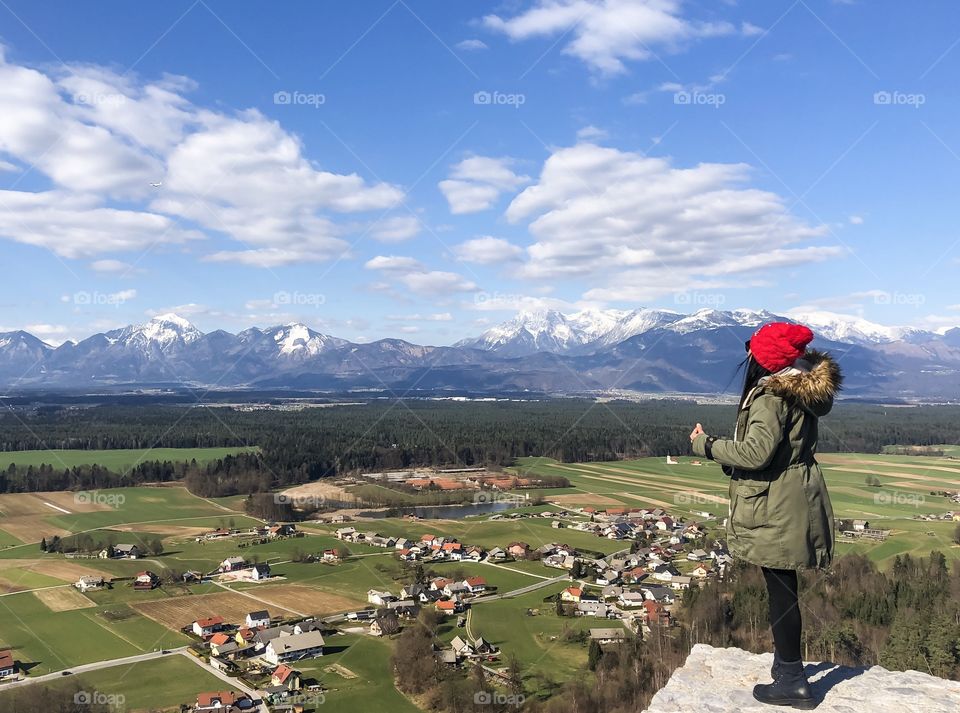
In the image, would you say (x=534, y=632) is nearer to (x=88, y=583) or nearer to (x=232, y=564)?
(x=232, y=564)

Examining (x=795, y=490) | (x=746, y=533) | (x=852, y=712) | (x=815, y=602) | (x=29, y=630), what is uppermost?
(x=795, y=490)

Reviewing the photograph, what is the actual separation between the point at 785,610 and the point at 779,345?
1.94 meters

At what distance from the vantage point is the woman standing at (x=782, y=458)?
437cm

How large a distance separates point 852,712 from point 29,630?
35329mm

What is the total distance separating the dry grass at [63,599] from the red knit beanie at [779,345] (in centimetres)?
3778

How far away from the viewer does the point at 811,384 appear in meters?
4.38

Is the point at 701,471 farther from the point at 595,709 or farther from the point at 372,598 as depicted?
the point at 595,709

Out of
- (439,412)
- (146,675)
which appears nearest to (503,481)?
(146,675)

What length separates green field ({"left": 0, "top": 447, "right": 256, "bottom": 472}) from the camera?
82000 millimetres

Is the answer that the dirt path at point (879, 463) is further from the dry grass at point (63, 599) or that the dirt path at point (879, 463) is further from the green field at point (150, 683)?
the dry grass at point (63, 599)

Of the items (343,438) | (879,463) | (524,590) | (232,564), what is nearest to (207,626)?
(232,564)

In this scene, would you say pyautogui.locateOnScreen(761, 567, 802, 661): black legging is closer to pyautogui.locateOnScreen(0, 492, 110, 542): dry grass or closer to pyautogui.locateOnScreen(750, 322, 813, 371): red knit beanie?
pyautogui.locateOnScreen(750, 322, 813, 371): red knit beanie

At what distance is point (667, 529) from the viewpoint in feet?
172

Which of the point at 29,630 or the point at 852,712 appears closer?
the point at 852,712
